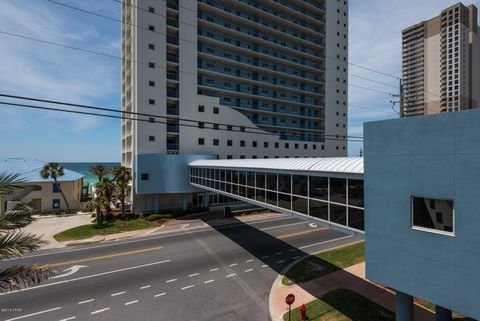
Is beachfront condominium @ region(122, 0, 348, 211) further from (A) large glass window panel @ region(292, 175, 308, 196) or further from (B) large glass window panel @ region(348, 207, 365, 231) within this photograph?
(B) large glass window panel @ region(348, 207, 365, 231)

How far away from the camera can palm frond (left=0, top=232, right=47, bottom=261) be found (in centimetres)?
782

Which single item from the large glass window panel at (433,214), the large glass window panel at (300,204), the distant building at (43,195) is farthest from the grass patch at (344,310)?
the distant building at (43,195)

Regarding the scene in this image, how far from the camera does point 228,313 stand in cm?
1268

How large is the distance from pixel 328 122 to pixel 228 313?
5415 centimetres

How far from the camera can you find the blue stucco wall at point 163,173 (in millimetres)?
34656

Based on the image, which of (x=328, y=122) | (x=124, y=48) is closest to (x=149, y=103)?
(x=124, y=48)

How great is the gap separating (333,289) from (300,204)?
5.43 metres

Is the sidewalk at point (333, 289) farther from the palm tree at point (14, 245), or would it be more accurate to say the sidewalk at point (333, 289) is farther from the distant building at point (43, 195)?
the distant building at point (43, 195)

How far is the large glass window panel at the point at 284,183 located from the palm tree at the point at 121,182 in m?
24.2

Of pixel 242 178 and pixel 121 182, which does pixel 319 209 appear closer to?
pixel 242 178

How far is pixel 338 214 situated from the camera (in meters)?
12.4

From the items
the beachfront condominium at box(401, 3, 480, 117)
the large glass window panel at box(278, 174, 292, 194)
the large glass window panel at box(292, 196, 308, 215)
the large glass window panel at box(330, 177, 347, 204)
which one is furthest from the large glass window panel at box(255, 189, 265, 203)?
the beachfront condominium at box(401, 3, 480, 117)

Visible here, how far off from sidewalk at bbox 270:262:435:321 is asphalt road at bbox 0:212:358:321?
0.62 metres

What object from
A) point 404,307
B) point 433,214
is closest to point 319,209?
point 404,307
